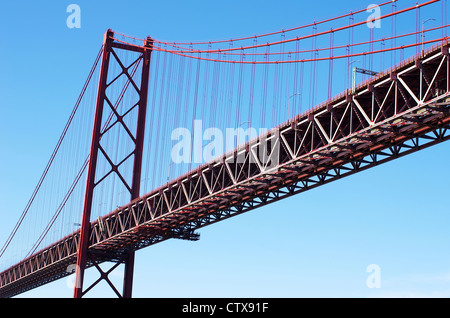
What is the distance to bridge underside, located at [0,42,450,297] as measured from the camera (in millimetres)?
30266

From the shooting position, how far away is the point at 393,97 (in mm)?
32312

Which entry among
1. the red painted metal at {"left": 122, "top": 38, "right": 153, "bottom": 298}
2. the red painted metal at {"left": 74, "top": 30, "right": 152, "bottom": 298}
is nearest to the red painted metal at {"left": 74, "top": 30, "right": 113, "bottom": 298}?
the red painted metal at {"left": 74, "top": 30, "right": 152, "bottom": 298}

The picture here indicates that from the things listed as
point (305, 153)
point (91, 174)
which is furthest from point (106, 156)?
point (305, 153)

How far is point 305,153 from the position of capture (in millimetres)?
37312

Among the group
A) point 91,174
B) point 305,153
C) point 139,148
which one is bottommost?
point 305,153

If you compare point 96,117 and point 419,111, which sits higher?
point 96,117

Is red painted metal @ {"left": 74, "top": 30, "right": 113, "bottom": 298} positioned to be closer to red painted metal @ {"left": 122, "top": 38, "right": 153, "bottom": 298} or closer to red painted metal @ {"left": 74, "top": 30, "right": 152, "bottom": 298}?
red painted metal @ {"left": 74, "top": 30, "right": 152, "bottom": 298}

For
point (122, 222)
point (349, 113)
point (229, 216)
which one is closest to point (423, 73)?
point (349, 113)

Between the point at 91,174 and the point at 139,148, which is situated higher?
the point at 139,148

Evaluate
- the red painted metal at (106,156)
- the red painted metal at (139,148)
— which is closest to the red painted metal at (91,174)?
the red painted metal at (106,156)

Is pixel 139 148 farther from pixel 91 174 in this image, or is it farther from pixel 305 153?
pixel 305 153
